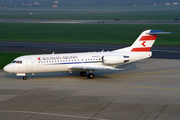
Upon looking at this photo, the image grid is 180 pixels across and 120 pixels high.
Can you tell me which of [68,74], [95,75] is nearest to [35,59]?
[68,74]

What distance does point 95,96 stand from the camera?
97.8 feet

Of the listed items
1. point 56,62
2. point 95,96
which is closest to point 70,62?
point 56,62

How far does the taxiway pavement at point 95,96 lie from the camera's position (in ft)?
80.4

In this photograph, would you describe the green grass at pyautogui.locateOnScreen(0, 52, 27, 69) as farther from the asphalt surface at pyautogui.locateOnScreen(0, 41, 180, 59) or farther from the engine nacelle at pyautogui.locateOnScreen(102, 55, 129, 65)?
the engine nacelle at pyautogui.locateOnScreen(102, 55, 129, 65)

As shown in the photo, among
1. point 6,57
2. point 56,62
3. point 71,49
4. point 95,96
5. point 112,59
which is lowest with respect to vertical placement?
point 95,96

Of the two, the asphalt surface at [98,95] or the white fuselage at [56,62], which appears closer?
the asphalt surface at [98,95]

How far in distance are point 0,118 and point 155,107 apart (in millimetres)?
12720

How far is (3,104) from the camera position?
2755 centimetres

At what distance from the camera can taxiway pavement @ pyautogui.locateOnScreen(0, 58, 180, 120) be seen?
965 inches

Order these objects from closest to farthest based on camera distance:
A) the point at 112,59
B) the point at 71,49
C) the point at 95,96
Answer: the point at 95,96
the point at 112,59
the point at 71,49

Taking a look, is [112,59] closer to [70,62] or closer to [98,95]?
[70,62]

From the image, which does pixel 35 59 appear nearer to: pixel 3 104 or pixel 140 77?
Result: pixel 3 104

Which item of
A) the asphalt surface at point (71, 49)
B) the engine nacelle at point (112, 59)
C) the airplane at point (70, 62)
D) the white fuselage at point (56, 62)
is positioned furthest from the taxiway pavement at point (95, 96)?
the asphalt surface at point (71, 49)

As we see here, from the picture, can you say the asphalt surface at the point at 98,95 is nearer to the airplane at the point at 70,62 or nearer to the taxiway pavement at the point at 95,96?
the taxiway pavement at the point at 95,96
